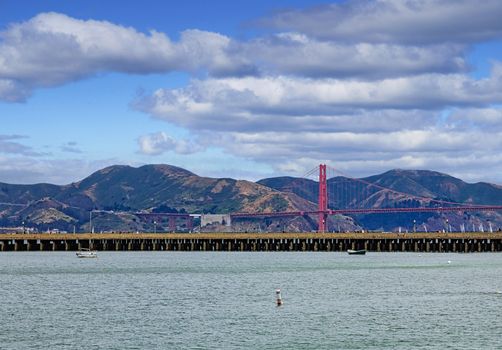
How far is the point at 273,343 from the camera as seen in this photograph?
59.0m

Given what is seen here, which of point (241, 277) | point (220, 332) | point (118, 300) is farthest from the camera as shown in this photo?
point (241, 277)

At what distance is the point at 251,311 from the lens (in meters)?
76.8

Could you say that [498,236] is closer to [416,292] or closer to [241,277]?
[241,277]

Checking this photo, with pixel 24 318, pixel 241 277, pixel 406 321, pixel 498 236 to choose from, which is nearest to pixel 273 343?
pixel 406 321

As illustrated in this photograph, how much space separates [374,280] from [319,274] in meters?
14.4

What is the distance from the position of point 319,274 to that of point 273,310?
160ft

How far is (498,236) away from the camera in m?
199

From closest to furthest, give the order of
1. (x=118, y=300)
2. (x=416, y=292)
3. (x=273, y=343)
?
(x=273, y=343) → (x=118, y=300) → (x=416, y=292)

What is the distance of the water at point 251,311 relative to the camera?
60250mm

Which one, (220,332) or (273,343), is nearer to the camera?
(273,343)

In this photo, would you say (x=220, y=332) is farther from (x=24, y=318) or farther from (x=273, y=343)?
(x=24, y=318)

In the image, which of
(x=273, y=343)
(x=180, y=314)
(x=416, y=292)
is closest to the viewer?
(x=273, y=343)

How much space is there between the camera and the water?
60.2m

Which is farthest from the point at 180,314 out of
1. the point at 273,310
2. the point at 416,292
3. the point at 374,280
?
the point at 374,280
